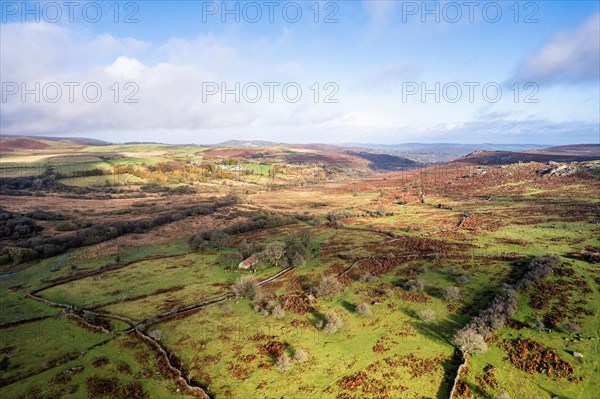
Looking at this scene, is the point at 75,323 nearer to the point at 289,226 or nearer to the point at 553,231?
the point at 289,226

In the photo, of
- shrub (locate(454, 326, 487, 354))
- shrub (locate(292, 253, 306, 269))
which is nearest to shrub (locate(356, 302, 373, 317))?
shrub (locate(454, 326, 487, 354))

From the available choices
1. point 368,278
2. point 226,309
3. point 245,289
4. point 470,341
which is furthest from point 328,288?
point 470,341

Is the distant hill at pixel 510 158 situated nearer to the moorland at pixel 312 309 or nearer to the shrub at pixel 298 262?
the moorland at pixel 312 309

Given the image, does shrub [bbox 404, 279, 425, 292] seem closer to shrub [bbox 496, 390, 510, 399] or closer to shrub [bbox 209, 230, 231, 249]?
shrub [bbox 496, 390, 510, 399]

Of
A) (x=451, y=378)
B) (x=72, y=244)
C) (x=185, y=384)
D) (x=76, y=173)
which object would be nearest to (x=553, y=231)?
(x=451, y=378)

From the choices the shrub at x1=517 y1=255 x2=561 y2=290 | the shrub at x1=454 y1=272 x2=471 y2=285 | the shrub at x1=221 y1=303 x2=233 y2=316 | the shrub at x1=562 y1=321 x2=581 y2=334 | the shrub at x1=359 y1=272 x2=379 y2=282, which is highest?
the shrub at x1=517 y1=255 x2=561 y2=290
